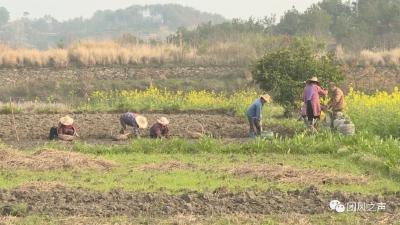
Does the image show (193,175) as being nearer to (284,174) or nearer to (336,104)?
(284,174)

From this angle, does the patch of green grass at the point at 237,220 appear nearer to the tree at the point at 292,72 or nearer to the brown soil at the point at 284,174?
the brown soil at the point at 284,174

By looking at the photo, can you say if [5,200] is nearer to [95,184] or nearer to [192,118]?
[95,184]

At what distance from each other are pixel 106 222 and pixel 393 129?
10307 mm

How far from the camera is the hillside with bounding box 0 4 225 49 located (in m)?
157

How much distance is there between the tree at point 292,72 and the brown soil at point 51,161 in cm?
1002

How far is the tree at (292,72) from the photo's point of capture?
21.8 meters

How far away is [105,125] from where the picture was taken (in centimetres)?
2041

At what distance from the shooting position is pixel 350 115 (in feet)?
61.9

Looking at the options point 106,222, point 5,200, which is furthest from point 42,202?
point 106,222

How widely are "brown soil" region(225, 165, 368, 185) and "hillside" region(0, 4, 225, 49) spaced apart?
139 meters

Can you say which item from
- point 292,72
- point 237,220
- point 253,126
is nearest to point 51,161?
point 237,220

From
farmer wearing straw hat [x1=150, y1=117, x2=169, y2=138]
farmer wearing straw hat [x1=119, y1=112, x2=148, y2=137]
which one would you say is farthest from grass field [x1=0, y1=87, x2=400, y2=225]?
farmer wearing straw hat [x1=150, y1=117, x2=169, y2=138]

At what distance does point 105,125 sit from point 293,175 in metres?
9.87

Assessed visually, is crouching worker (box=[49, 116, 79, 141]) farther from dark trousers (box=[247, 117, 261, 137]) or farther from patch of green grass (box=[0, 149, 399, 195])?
dark trousers (box=[247, 117, 261, 137])
